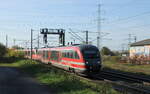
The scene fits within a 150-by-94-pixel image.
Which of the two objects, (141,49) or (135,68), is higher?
(141,49)

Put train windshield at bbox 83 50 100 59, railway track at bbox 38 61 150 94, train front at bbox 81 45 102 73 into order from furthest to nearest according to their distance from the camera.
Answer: train windshield at bbox 83 50 100 59 → train front at bbox 81 45 102 73 → railway track at bbox 38 61 150 94

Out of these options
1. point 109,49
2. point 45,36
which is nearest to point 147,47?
point 45,36

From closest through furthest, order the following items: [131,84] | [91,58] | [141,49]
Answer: [131,84] < [91,58] < [141,49]

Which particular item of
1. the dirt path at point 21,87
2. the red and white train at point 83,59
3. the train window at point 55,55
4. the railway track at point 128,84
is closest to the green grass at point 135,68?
the railway track at point 128,84

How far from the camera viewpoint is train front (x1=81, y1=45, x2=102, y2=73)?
887 inches

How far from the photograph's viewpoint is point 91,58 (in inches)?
906

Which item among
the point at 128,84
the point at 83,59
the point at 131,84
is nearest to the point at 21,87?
the point at 128,84

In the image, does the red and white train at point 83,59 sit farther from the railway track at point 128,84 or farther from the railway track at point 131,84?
the railway track at point 131,84

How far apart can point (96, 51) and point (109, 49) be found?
91.2m

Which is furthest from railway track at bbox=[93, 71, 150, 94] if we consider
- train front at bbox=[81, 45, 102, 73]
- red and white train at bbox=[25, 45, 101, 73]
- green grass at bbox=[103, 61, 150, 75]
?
green grass at bbox=[103, 61, 150, 75]

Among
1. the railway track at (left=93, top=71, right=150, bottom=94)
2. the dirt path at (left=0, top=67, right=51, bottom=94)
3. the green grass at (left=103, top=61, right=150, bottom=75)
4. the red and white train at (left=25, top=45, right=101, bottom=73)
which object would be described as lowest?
the green grass at (left=103, top=61, right=150, bottom=75)

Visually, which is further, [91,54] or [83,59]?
[91,54]

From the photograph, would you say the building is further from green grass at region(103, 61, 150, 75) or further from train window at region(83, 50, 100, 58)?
train window at region(83, 50, 100, 58)

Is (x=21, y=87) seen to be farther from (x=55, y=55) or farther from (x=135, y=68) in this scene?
(x=135, y=68)
